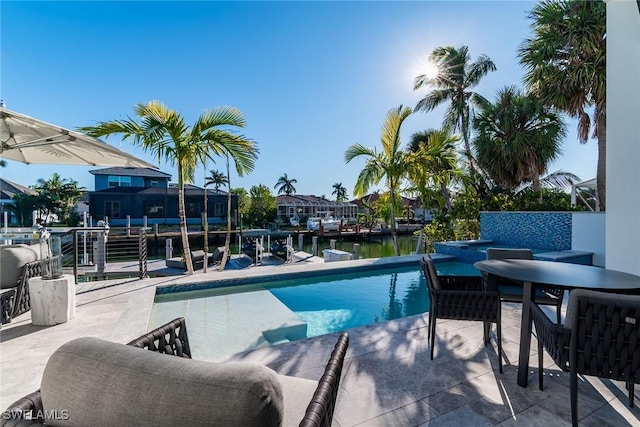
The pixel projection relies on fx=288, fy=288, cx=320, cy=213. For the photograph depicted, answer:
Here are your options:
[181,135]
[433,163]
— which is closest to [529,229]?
[433,163]

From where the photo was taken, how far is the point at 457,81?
13.5 metres

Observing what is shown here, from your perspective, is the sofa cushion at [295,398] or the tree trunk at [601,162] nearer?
the sofa cushion at [295,398]

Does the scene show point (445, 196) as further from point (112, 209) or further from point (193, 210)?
point (112, 209)

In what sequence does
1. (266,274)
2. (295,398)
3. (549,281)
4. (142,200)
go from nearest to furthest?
1. (295,398)
2. (549,281)
3. (266,274)
4. (142,200)

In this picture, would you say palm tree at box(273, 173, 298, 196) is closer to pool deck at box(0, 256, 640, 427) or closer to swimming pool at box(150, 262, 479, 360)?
swimming pool at box(150, 262, 479, 360)

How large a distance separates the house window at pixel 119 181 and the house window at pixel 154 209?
14.0 feet

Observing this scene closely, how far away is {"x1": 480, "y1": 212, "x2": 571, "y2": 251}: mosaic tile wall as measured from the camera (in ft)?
25.6

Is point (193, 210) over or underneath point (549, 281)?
over

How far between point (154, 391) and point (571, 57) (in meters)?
Answer: 10.7

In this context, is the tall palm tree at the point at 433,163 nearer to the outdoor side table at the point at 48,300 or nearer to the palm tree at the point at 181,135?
the palm tree at the point at 181,135

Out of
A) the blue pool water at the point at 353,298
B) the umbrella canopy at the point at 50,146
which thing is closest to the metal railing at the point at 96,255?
the umbrella canopy at the point at 50,146

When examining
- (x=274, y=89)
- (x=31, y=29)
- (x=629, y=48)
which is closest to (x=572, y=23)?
(x=629, y=48)

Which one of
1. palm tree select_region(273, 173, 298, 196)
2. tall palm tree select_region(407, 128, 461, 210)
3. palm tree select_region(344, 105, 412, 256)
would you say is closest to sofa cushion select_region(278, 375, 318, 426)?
palm tree select_region(344, 105, 412, 256)

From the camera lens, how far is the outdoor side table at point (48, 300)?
9.90 ft
